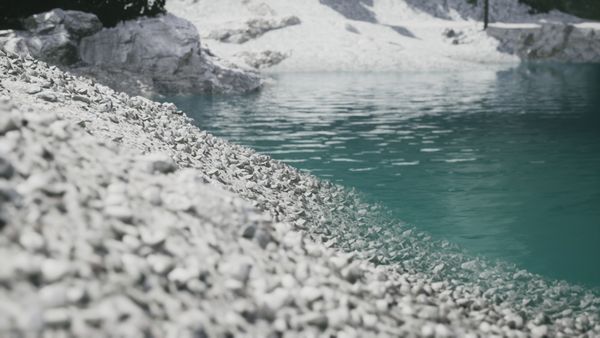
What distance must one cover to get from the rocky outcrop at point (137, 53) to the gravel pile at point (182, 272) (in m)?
26.9

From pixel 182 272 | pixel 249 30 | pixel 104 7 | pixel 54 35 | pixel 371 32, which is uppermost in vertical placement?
pixel 104 7

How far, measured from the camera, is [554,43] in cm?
5853

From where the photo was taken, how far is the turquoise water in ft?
34.8

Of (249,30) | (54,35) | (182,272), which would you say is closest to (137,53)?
(54,35)

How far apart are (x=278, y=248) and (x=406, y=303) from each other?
63.5 inches

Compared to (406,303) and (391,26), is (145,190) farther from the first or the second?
(391,26)

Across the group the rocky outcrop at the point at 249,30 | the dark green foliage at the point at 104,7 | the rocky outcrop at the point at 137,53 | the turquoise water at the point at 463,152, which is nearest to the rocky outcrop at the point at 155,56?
the rocky outcrop at the point at 137,53

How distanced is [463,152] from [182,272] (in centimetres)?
1383

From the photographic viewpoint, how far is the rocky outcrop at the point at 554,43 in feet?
190

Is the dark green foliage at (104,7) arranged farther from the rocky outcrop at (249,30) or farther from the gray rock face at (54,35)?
the rocky outcrop at (249,30)

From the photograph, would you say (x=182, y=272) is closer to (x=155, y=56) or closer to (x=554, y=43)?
(x=155, y=56)

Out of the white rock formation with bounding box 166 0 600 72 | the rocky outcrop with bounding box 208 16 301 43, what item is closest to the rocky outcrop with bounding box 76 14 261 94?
the white rock formation with bounding box 166 0 600 72

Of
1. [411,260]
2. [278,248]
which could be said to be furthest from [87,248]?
[411,260]

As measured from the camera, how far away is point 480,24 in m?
64.9
